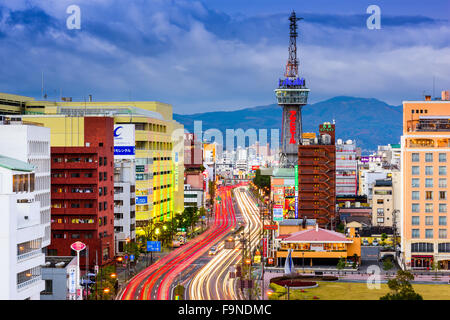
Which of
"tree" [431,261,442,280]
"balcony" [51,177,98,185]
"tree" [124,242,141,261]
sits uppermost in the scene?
"balcony" [51,177,98,185]

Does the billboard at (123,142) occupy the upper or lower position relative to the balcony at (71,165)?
upper

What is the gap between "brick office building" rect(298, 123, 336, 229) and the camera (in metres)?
92.0

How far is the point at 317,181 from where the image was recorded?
303 feet

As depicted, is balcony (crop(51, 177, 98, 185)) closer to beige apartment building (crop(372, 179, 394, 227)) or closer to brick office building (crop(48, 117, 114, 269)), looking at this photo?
brick office building (crop(48, 117, 114, 269))

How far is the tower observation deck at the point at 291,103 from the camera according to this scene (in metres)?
148

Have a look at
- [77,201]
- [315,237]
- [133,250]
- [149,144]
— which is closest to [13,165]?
[77,201]

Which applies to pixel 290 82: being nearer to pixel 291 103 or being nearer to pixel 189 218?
pixel 291 103

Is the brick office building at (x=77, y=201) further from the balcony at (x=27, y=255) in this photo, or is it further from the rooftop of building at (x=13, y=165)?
the balcony at (x=27, y=255)

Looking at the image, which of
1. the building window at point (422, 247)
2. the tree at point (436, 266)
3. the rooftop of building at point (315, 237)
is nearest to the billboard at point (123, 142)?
the rooftop of building at point (315, 237)

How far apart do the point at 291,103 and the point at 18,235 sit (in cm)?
12546

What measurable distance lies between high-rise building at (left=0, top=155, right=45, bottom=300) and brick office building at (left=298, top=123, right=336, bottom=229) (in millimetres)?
61735

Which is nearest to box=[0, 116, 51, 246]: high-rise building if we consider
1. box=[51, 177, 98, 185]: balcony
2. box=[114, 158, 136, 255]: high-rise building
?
box=[51, 177, 98, 185]: balcony

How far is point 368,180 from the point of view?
462 feet

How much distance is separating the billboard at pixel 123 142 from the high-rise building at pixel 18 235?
149ft
